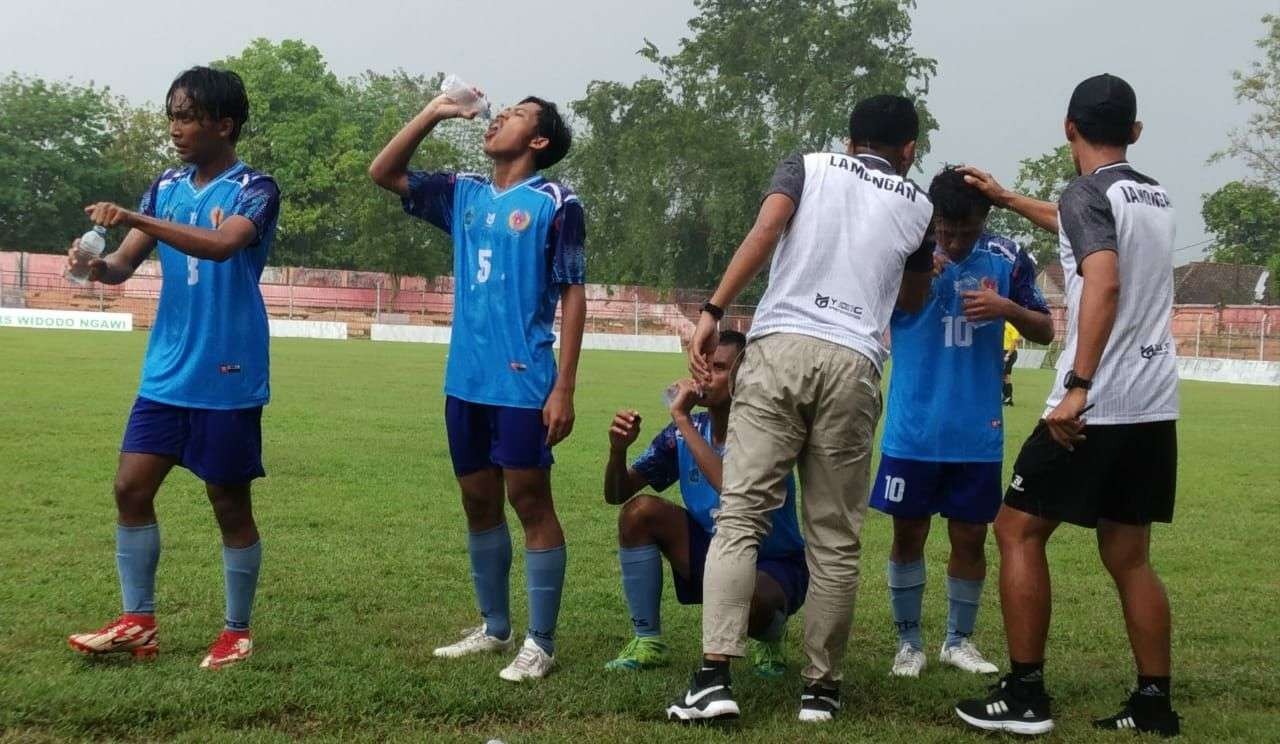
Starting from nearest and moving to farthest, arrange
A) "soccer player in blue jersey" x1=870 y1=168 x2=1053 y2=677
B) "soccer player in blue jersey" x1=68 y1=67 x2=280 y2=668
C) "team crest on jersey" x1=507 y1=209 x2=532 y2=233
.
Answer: "soccer player in blue jersey" x1=68 y1=67 x2=280 y2=668
"team crest on jersey" x1=507 y1=209 x2=532 y2=233
"soccer player in blue jersey" x1=870 y1=168 x2=1053 y2=677

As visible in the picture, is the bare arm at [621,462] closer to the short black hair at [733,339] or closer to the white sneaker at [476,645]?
the short black hair at [733,339]

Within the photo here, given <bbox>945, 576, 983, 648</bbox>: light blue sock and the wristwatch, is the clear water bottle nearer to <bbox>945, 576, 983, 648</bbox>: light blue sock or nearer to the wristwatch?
the wristwatch

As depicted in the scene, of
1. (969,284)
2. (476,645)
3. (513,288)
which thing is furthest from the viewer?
(969,284)

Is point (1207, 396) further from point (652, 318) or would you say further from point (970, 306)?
point (652, 318)

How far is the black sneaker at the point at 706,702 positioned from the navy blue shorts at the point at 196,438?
2.04m

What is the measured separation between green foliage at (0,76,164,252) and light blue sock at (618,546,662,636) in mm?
66130

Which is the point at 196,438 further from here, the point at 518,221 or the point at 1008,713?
the point at 1008,713

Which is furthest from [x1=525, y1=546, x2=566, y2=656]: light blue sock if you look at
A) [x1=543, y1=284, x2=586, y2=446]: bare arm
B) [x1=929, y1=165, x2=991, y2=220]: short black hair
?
[x1=929, y1=165, x2=991, y2=220]: short black hair

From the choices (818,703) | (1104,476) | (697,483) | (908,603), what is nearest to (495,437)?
(697,483)

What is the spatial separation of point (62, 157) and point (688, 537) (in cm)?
7078

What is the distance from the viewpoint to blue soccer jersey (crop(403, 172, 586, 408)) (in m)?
4.82

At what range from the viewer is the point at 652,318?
63719 mm

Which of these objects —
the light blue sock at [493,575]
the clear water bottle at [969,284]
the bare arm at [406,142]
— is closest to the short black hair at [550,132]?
the bare arm at [406,142]

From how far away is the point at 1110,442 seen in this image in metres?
4.29
